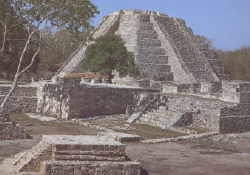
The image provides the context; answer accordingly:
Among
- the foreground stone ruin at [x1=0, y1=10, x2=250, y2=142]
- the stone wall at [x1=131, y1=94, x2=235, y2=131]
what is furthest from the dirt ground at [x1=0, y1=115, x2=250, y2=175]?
the stone wall at [x1=131, y1=94, x2=235, y2=131]

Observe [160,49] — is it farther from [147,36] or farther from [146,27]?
[146,27]

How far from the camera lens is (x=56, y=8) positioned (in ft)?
75.8

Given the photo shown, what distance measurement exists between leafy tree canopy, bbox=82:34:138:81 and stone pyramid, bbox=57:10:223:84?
13.6m

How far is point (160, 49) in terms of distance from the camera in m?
61.5

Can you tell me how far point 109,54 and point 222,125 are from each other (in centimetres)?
1843

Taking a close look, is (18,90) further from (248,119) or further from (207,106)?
(248,119)

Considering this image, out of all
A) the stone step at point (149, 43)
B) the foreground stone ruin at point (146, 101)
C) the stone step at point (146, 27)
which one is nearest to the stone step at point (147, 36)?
the stone step at point (149, 43)

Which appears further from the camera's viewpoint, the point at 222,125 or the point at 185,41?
the point at 185,41

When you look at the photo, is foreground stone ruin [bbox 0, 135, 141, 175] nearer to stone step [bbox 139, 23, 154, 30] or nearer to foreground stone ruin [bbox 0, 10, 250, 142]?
foreground stone ruin [bbox 0, 10, 250, 142]

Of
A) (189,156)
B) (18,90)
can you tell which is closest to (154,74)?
(18,90)

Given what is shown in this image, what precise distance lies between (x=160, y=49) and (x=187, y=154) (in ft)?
145

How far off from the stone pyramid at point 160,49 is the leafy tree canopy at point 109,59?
13.6 metres

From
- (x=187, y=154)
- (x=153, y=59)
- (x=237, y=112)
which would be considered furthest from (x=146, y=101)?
(x=153, y=59)

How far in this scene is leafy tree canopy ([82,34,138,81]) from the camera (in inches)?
1641
